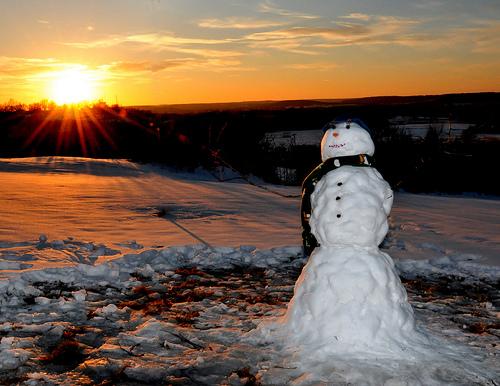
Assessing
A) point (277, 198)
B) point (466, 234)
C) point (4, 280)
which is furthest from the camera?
point (277, 198)

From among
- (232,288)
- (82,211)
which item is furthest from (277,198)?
(232,288)

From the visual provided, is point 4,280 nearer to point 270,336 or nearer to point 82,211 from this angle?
point 270,336

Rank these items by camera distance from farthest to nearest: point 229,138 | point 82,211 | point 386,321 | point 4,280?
point 229,138 → point 82,211 → point 4,280 → point 386,321

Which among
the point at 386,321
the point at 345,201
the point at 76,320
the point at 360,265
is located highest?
the point at 345,201

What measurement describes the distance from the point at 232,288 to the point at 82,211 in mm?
4790

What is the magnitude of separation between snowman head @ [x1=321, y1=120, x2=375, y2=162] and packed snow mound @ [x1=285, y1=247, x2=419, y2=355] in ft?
2.60

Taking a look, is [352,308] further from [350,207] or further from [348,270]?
[350,207]

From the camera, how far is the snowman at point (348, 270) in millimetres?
4254

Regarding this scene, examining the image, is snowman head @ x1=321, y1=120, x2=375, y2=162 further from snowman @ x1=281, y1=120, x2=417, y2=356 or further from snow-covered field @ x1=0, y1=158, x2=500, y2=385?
snow-covered field @ x1=0, y1=158, x2=500, y2=385

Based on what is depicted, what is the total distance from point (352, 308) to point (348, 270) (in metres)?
0.29

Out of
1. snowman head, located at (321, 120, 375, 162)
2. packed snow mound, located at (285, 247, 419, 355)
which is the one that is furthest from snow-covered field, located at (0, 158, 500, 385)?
snowman head, located at (321, 120, 375, 162)

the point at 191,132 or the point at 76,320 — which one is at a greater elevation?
the point at 191,132

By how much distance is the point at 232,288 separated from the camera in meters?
6.18

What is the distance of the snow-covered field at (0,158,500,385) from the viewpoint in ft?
13.2
